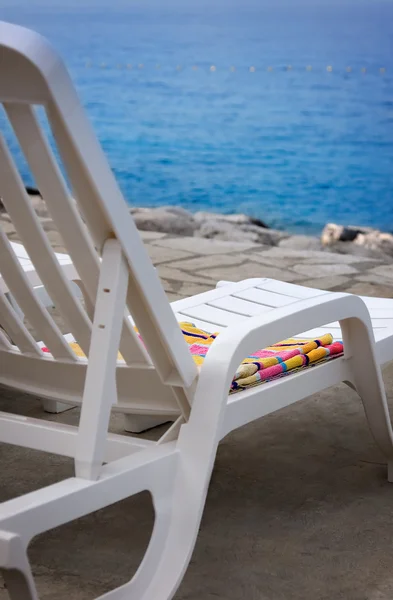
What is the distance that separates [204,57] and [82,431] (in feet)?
19.1

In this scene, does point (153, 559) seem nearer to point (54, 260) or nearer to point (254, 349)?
point (254, 349)

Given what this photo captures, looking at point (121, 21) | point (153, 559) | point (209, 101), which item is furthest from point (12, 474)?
point (121, 21)

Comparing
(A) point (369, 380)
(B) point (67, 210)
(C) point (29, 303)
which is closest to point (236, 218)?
(A) point (369, 380)

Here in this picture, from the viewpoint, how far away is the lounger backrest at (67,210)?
1312 mm

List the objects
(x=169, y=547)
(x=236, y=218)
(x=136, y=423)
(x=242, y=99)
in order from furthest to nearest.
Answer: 1. (x=242, y=99)
2. (x=236, y=218)
3. (x=136, y=423)
4. (x=169, y=547)

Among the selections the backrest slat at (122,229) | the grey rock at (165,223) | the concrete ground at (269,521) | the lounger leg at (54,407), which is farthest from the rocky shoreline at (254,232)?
the backrest slat at (122,229)

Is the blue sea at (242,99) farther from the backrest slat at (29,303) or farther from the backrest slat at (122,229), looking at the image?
the backrest slat at (122,229)

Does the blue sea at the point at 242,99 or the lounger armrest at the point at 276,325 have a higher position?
the lounger armrest at the point at 276,325

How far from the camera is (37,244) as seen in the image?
1.60 meters

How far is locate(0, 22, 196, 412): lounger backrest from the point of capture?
1312 mm

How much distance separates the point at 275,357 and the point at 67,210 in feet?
1.97

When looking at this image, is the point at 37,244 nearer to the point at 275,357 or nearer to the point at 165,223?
the point at 275,357

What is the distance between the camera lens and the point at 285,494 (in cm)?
216

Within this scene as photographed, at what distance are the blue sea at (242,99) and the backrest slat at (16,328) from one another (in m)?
4.61
